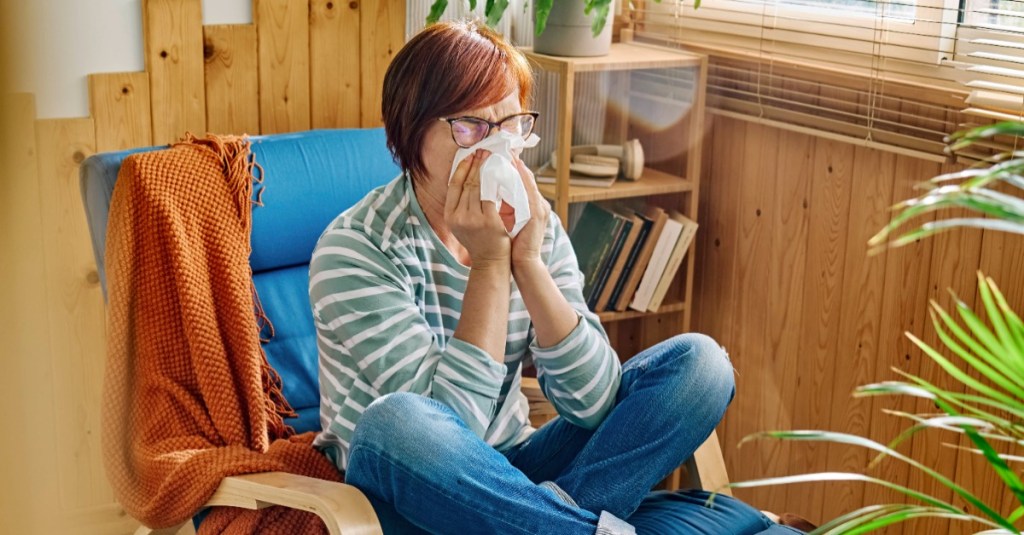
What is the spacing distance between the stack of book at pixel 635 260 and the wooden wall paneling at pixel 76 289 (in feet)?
3.25

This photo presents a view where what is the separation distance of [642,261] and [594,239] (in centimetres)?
12

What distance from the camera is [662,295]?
7.28 ft

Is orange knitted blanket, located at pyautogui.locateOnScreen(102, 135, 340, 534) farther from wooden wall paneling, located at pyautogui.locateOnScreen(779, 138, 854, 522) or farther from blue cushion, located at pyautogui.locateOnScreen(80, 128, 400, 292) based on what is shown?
wooden wall paneling, located at pyautogui.locateOnScreen(779, 138, 854, 522)

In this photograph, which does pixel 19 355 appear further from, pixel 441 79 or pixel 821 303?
pixel 821 303

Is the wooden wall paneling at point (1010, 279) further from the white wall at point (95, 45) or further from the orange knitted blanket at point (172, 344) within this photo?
the white wall at point (95, 45)

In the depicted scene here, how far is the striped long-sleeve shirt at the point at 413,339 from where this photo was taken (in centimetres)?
138

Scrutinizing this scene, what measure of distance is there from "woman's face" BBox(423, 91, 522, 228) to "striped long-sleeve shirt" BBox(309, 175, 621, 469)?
56mm

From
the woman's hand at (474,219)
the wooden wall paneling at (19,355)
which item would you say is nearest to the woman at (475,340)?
the woman's hand at (474,219)

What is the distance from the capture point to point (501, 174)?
141 cm

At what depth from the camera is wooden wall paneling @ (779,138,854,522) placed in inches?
78.7

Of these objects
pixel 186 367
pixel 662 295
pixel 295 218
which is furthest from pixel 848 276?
pixel 186 367

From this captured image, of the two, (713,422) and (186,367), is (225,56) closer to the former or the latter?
(186,367)

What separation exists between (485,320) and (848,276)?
0.91m

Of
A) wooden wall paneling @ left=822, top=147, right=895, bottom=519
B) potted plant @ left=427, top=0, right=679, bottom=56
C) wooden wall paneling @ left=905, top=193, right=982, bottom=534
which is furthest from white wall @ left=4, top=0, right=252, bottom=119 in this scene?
wooden wall paneling @ left=905, top=193, right=982, bottom=534
